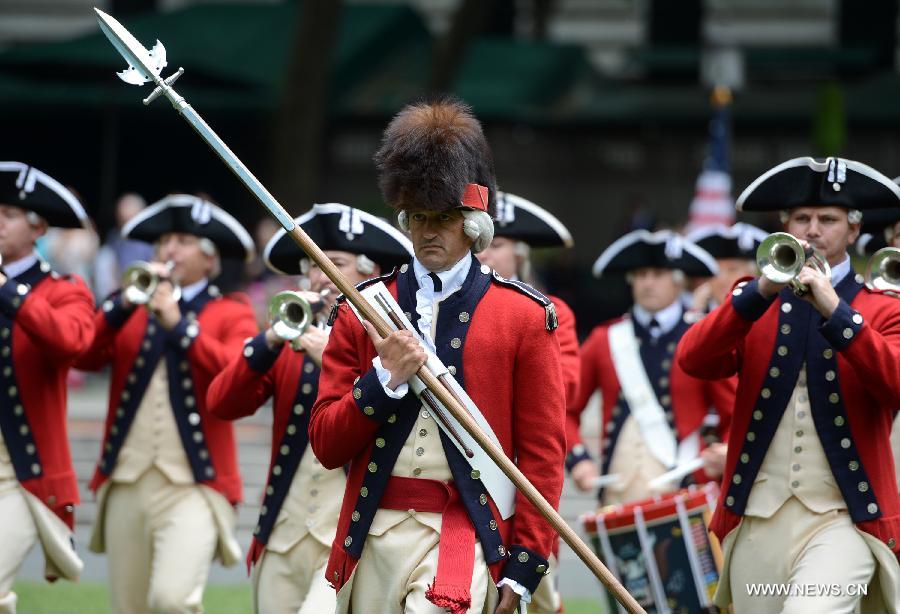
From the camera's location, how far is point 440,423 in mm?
5469

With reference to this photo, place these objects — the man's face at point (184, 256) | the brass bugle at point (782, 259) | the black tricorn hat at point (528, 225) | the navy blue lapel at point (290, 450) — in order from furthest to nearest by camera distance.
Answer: the man's face at point (184, 256) → the black tricorn hat at point (528, 225) → the navy blue lapel at point (290, 450) → the brass bugle at point (782, 259)

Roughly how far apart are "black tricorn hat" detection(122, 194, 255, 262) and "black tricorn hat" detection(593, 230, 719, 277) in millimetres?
2246

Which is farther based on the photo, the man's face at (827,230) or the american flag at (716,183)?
the american flag at (716,183)

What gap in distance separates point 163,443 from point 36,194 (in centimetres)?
136

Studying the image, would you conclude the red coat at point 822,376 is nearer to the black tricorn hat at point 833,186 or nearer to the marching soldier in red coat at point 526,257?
the black tricorn hat at point 833,186

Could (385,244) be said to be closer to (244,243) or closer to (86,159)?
(244,243)

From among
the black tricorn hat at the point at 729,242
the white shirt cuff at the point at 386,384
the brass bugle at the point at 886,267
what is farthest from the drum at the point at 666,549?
the white shirt cuff at the point at 386,384

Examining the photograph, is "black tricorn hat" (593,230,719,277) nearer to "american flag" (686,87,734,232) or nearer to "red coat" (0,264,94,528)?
"red coat" (0,264,94,528)

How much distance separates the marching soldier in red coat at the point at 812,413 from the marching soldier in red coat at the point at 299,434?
4.83 feet

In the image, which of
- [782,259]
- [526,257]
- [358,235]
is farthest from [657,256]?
[782,259]

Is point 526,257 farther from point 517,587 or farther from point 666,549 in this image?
point 517,587

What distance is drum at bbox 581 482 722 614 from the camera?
7895 millimetres

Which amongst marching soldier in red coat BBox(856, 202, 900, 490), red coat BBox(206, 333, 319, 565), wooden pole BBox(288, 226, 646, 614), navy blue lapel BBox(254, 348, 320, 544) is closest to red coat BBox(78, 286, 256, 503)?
red coat BBox(206, 333, 319, 565)

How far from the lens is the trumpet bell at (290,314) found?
6789mm
